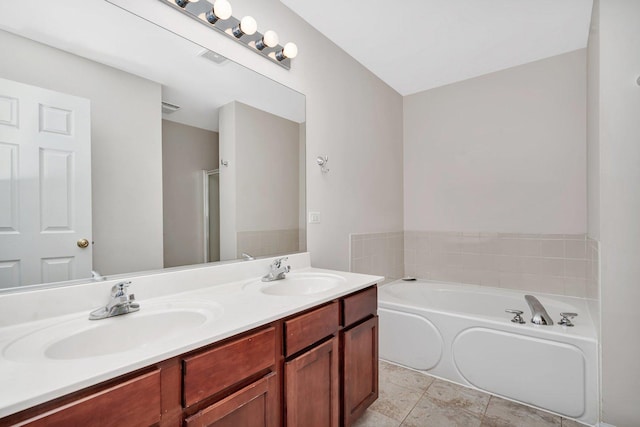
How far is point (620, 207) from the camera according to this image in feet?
5.39

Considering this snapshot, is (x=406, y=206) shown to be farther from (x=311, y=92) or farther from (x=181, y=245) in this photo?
(x=181, y=245)

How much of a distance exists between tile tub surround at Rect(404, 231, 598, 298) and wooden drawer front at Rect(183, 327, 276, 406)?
2.46 meters

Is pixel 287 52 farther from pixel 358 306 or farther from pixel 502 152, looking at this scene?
pixel 502 152

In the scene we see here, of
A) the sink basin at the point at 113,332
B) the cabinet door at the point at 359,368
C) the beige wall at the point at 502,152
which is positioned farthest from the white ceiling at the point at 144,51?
the beige wall at the point at 502,152

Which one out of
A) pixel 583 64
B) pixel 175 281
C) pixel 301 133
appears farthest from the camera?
pixel 583 64

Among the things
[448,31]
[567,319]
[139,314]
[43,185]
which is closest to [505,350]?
[567,319]

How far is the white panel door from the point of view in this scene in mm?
993

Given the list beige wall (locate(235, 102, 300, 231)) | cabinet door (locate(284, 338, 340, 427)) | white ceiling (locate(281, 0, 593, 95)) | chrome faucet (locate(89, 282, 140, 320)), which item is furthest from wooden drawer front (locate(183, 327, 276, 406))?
white ceiling (locate(281, 0, 593, 95))

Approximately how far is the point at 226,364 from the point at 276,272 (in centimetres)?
79

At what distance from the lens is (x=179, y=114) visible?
1.46m

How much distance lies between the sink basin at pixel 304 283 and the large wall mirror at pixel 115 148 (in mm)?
282

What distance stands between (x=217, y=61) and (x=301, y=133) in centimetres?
70

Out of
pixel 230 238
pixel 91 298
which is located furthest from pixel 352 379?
pixel 91 298

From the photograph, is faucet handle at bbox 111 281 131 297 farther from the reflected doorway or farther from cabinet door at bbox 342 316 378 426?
cabinet door at bbox 342 316 378 426
